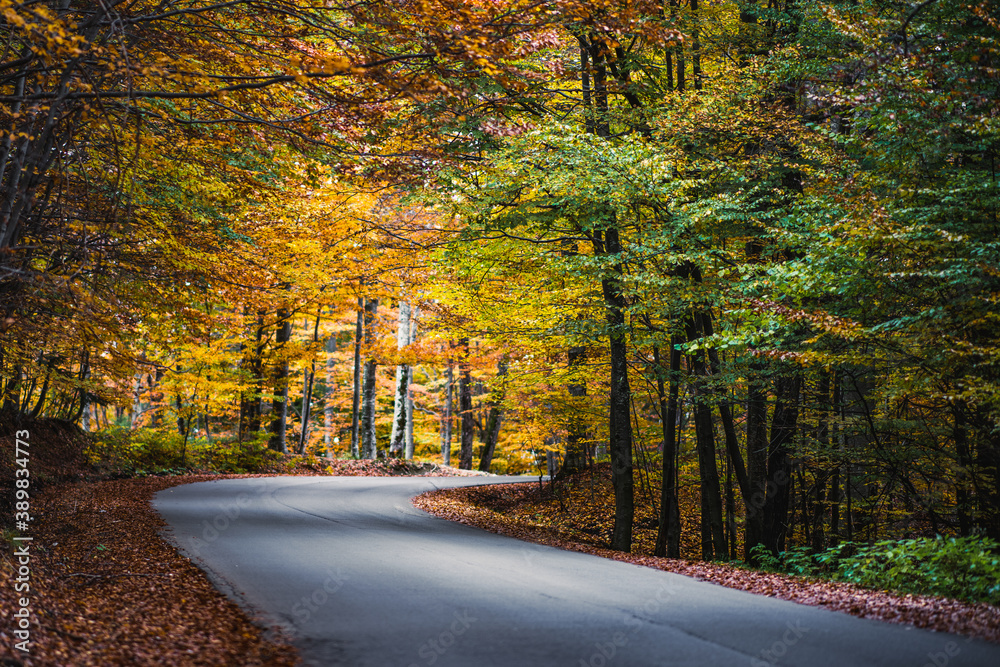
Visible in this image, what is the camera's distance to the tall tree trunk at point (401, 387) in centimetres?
2655

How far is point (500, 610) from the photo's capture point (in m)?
6.07

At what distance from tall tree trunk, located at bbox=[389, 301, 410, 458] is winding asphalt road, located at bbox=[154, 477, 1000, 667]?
15678 mm

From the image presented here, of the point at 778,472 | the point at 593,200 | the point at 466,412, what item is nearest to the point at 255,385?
the point at 466,412

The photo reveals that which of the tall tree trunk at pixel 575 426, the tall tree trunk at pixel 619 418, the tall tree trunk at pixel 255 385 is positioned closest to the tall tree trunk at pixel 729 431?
the tall tree trunk at pixel 619 418

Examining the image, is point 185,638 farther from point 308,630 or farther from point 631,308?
point 631,308

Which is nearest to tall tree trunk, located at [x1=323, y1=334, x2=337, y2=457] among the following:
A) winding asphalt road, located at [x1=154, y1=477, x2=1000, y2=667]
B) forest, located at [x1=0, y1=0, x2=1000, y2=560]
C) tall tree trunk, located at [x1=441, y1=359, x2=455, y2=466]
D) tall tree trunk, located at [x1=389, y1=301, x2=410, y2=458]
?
tall tree trunk, located at [x1=441, y1=359, x2=455, y2=466]

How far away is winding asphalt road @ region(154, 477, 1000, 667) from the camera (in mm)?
4883

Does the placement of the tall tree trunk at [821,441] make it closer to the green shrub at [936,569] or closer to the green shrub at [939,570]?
the green shrub at [936,569]

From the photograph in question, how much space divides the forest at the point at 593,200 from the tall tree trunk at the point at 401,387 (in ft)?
24.3

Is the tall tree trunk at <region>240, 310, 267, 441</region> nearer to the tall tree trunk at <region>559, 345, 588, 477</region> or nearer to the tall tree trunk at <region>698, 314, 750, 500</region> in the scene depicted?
the tall tree trunk at <region>559, 345, 588, 477</region>

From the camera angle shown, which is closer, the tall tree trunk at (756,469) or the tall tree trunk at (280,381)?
the tall tree trunk at (756,469)

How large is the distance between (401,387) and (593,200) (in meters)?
16.8

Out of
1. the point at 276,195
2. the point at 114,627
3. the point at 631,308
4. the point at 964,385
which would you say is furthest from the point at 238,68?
the point at 964,385

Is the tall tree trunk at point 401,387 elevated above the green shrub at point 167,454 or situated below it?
above
